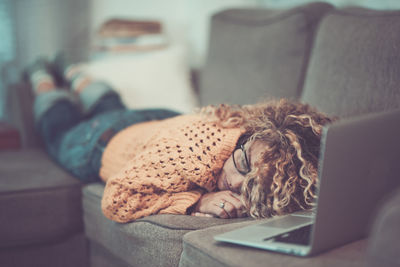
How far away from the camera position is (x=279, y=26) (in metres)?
1.64

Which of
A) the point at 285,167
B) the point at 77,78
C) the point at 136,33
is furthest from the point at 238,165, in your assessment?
the point at 136,33

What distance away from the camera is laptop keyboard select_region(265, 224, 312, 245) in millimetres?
768

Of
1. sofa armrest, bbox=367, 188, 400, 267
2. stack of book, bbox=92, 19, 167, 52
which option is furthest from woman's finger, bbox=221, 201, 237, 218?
stack of book, bbox=92, 19, 167, 52

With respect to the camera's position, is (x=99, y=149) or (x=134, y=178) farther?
(x=99, y=149)

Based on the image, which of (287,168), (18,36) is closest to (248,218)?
(287,168)

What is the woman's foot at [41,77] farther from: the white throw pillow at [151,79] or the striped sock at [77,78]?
the white throw pillow at [151,79]

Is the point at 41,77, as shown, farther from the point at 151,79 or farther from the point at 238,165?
the point at 238,165

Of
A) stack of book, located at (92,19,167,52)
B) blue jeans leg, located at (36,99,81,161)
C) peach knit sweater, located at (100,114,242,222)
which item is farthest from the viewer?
stack of book, located at (92,19,167,52)

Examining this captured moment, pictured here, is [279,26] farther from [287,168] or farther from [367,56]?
[287,168]

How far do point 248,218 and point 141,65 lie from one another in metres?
1.31

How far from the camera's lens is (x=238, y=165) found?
1046 millimetres

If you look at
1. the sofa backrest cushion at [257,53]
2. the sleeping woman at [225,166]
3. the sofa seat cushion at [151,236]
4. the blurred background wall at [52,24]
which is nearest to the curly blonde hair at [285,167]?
the sleeping woman at [225,166]

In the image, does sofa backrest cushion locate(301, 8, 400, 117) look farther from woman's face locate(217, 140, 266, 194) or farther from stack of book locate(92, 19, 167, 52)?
stack of book locate(92, 19, 167, 52)

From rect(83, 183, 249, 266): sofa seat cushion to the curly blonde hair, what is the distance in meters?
0.10
